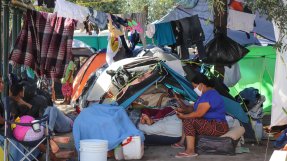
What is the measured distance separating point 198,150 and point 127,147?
3.33ft

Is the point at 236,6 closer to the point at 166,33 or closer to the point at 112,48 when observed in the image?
the point at 166,33

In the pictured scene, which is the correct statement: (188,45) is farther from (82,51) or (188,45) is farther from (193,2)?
(82,51)

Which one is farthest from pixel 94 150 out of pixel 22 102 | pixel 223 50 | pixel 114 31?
pixel 223 50

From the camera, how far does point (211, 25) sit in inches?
458

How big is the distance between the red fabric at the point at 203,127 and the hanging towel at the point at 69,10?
2.08 m

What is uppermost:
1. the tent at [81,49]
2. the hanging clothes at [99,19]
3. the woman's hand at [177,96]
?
the hanging clothes at [99,19]

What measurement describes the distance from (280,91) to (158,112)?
1.97 metres

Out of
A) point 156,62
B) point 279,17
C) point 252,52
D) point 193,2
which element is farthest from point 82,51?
point 279,17

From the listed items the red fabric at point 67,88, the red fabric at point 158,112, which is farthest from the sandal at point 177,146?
the red fabric at point 67,88

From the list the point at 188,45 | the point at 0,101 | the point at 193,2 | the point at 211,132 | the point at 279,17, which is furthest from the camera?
the point at 188,45

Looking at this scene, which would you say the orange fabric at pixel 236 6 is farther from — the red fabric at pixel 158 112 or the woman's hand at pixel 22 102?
the woman's hand at pixel 22 102

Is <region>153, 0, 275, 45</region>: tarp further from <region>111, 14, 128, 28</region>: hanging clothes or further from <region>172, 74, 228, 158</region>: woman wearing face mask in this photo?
<region>172, 74, 228, 158</region>: woman wearing face mask

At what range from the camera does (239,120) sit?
802 centimetres

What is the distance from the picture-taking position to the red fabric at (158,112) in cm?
772
